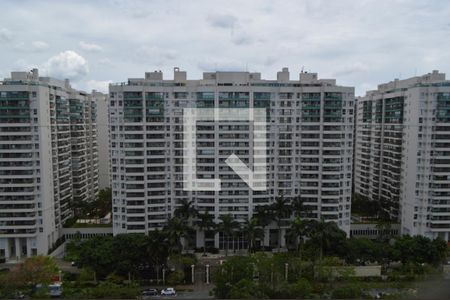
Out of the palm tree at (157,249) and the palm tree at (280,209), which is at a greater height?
the palm tree at (280,209)

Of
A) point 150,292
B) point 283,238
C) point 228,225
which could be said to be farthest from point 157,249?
point 283,238

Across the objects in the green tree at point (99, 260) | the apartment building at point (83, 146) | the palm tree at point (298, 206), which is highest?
the apartment building at point (83, 146)

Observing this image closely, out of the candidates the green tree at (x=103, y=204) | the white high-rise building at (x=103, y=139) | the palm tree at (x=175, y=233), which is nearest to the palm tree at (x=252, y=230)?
the palm tree at (x=175, y=233)

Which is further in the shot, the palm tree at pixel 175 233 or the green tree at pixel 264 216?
the green tree at pixel 264 216

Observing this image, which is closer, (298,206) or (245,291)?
(245,291)

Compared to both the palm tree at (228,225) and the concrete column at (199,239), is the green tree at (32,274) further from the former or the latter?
the palm tree at (228,225)

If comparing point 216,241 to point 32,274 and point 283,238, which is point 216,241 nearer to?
point 283,238

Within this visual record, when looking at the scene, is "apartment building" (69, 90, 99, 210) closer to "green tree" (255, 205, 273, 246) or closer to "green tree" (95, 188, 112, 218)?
"green tree" (95, 188, 112, 218)
